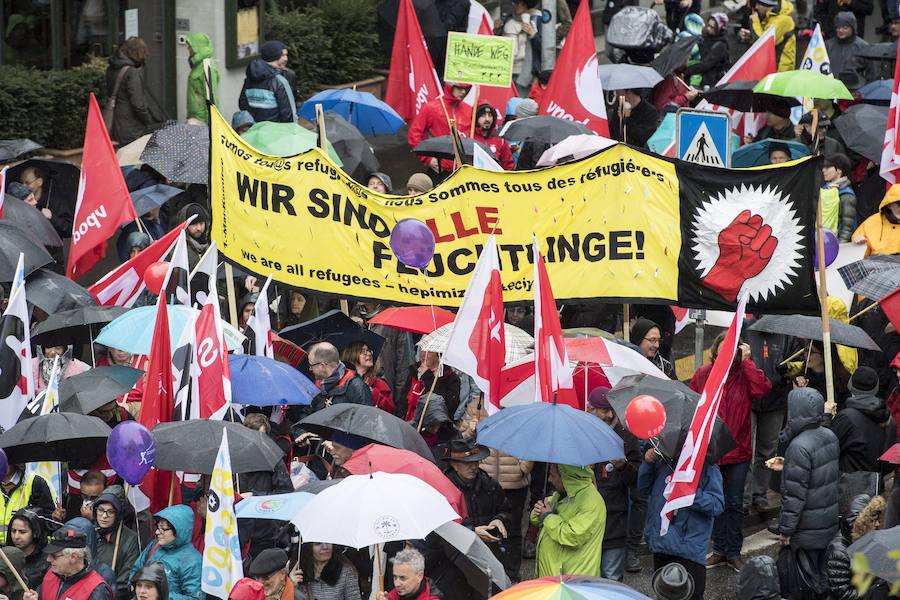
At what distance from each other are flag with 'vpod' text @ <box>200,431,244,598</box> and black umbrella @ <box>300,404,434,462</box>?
141cm

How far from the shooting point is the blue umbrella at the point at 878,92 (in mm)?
16641

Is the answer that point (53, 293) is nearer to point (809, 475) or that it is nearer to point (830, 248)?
point (809, 475)

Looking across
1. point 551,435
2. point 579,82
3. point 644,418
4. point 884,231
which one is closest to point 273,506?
point 551,435

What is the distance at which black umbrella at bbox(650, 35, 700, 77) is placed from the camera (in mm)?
18828

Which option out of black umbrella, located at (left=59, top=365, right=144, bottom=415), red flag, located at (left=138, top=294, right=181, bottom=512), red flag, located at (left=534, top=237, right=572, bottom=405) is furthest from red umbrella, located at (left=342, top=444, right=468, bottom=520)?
black umbrella, located at (left=59, top=365, right=144, bottom=415)

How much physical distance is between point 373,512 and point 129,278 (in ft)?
14.7

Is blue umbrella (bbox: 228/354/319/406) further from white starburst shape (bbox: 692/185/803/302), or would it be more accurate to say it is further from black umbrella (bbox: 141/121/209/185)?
black umbrella (bbox: 141/121/209/185)

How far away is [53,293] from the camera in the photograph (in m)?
11.9

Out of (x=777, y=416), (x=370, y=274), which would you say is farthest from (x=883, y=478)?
(x=370, y=274)

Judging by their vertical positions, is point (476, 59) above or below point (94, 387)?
above

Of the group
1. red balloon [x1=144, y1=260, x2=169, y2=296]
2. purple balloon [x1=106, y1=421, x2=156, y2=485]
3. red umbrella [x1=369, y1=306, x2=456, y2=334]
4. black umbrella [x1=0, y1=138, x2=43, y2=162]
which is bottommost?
black umbrella [x1=0, y1=138, x2=43, y2=162]

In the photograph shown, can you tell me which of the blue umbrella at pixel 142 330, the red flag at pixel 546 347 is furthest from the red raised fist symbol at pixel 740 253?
the blue umbrella at pixel 142 330

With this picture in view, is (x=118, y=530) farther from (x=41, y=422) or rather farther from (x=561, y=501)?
(x=561, y=501)

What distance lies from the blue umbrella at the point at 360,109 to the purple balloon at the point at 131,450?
25.5 ft
